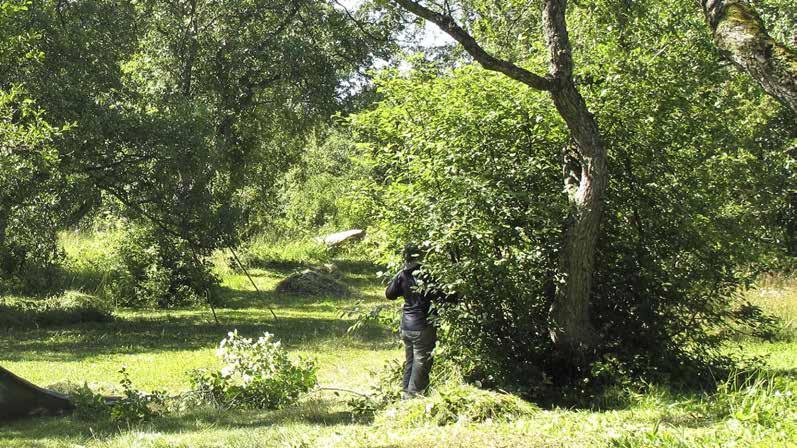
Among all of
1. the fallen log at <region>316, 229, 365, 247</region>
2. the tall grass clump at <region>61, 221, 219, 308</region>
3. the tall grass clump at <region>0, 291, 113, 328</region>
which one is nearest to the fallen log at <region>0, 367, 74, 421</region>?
the tall grass clump at <region>0, 291, 113, 328</region>

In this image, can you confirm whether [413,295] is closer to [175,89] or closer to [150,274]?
[175,89]

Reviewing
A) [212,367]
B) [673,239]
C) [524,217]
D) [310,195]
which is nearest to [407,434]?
[524,217]

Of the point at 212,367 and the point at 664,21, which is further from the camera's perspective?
the point at 212,367

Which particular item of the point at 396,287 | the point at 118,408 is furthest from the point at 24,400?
the point at 396,287

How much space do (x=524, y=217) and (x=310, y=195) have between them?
1220 inches

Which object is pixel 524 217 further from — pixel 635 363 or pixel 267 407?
pixel 267 407

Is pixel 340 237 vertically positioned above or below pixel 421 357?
above

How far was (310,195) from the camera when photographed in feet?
127

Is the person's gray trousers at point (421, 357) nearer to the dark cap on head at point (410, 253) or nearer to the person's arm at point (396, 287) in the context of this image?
the person's arm at point (396, 287)

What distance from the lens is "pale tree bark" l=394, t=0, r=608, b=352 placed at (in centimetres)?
738

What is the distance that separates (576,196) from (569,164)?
0.57m

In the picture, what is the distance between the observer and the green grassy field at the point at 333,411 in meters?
5.93

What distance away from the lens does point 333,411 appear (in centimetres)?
888

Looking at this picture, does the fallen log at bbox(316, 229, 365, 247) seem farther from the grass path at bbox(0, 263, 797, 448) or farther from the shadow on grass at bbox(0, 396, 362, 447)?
the shadow on grass at bbox(0, 396, 362, 447)
